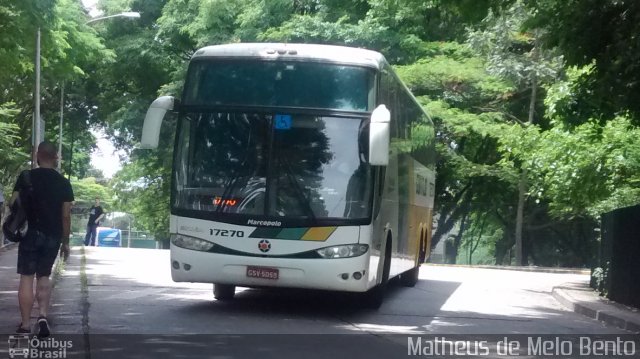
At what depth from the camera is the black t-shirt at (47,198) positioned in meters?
9.98

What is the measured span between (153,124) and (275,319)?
2.91m

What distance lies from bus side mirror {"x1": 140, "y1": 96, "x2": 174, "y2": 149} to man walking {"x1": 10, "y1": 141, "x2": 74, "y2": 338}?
2.67m

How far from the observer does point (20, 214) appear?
10.0 metres

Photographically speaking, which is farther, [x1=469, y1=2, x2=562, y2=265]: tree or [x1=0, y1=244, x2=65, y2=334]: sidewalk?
[x1=469, y1=2, x2=562, y2=265]: tree

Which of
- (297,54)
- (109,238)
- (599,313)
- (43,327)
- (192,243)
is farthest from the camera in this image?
(109,238)

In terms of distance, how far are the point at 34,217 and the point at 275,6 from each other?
85.0ft

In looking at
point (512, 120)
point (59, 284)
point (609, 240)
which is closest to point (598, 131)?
point (609, 240)

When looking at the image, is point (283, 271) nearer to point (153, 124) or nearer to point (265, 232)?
point (265, 232)

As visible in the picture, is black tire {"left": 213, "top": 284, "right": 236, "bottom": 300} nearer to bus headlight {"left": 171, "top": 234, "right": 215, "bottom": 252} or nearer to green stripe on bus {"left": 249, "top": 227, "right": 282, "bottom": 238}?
bus headlight {"left": 171, "top": 234, "right": 215, "bottom": 252}

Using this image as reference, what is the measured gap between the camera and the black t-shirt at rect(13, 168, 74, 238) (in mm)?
9977

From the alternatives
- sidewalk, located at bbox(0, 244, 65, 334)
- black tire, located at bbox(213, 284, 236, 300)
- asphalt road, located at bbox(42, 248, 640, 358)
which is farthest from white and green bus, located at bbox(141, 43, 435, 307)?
sidewalk, located at bbox(0, 244, 65, 334)

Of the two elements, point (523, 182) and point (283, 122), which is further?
point (523, 182)

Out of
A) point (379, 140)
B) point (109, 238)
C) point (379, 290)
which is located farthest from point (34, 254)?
point (109, 238)

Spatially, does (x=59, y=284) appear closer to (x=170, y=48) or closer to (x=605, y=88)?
(x=605, y=88)
